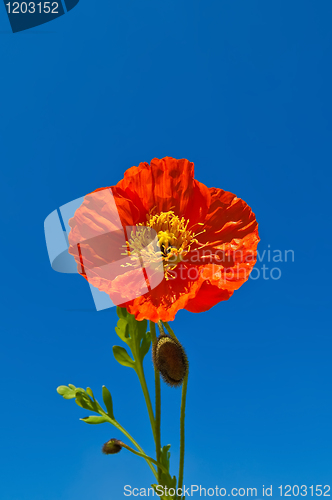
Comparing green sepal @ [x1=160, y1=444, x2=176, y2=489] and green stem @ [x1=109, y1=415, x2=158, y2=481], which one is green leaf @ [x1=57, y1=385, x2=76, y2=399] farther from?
green sepal @ [x1=160, y1=444, x2=176, y2=489]

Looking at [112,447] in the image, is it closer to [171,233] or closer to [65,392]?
[65,392]

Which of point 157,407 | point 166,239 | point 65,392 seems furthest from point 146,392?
point 166,239

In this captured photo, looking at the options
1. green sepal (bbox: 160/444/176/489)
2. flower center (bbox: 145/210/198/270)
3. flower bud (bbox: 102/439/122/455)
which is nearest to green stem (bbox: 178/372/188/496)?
green sepal (bbox: 160/444/176/489)

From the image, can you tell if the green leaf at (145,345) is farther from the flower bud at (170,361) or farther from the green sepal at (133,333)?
the flower bud at (170,361)

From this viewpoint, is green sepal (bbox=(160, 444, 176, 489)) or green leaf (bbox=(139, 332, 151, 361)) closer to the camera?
green sepal (bbox=(160, 444, 176, 489))

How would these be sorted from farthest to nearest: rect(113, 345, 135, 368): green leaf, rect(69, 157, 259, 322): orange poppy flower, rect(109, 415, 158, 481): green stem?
rect(113, 345, 135, 368): green leaf < rect(109, 415, 158, 481): green stem < rect(69, 157, 259, 322): orange poppy flower

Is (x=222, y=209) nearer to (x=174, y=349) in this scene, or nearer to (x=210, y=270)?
(x=210, y=270)

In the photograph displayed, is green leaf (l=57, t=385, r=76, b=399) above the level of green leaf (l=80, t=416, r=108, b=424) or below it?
above
